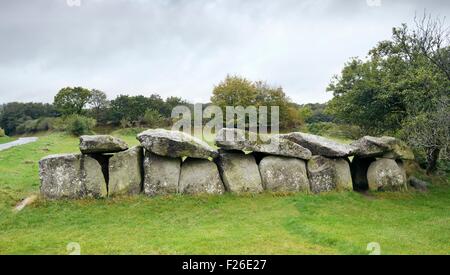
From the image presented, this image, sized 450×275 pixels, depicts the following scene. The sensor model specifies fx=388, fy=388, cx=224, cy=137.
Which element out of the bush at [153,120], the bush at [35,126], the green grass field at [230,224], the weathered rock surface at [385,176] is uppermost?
the bush at [153,120]

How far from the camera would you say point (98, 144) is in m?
15.2

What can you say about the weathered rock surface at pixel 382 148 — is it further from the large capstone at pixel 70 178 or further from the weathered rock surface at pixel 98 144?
the large capstone at pixel 70 178

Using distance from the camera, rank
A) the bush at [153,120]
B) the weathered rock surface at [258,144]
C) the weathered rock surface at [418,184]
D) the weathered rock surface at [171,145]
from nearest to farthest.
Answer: the weathered rock surface at [171,145] → the weathered rock surface at [258,144] → the weathered rock surface at [418,184] → the bush at [153,120]

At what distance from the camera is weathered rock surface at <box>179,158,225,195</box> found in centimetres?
1580

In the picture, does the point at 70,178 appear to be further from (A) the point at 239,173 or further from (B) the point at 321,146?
(B) the point at 321,146

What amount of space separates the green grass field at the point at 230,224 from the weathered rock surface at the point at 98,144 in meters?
2.06

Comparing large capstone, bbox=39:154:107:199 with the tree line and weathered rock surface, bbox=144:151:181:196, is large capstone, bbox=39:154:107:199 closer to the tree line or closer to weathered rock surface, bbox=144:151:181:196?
weathered rock surface, bbox=144:151:181:196

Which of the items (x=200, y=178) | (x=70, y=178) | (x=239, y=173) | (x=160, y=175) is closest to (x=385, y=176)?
(x=239, y=173)

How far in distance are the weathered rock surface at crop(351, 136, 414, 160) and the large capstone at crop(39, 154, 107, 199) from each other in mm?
11327

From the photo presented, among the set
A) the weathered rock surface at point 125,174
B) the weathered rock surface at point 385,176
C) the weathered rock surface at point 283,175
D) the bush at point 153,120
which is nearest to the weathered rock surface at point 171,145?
the weathered rock surface at point 125,174

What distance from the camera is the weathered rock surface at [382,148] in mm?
17562

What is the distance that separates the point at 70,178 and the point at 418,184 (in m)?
15.8

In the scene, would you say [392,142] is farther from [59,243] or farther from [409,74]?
[59,243]
